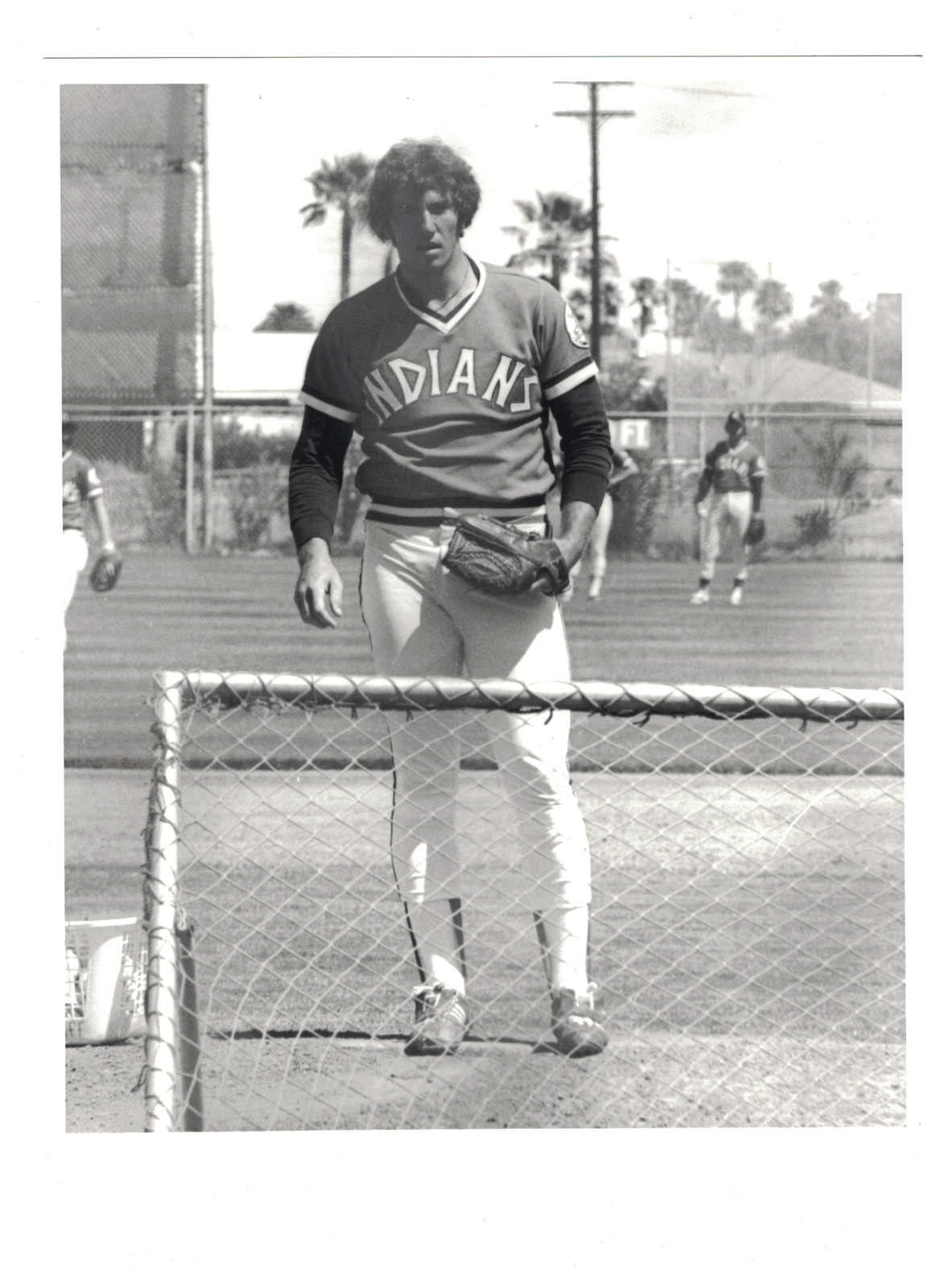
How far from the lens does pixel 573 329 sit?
3086 mm

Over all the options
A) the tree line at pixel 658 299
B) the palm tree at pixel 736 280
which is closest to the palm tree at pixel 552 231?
the tree line at pixel 658 299

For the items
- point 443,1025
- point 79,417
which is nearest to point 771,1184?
point 443,1025

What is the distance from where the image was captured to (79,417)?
4.01m

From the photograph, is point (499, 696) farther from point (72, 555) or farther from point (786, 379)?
point (786, 379)

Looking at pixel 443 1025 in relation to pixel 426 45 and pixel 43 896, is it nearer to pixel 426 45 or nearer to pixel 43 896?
pixel 43 896

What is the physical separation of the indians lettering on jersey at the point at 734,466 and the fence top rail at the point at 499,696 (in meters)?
3.98

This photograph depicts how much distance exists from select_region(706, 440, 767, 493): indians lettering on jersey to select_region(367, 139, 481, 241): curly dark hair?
3199mm

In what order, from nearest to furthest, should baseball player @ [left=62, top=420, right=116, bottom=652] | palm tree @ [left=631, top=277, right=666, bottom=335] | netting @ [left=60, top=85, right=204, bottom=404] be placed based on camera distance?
netting @ [left=60, top=85, right=204, bottom=404] → baseball player @ [left=62, top=420, right=116, bottom=652] → palm tree @ [left=631, top=277, right=666, bottom=335]

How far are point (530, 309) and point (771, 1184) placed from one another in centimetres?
170

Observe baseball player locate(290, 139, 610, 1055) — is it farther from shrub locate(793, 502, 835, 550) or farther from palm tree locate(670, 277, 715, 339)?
shrub locate(793, 502, 835, 550)

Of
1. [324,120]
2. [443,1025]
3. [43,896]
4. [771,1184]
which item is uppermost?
[324,120]

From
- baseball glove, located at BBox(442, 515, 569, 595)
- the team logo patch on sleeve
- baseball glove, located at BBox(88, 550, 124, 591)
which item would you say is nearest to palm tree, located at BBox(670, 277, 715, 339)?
the team logo patch on sleeve

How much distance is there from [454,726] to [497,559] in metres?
0.32

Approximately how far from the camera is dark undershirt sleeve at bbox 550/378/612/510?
306 centimetres
